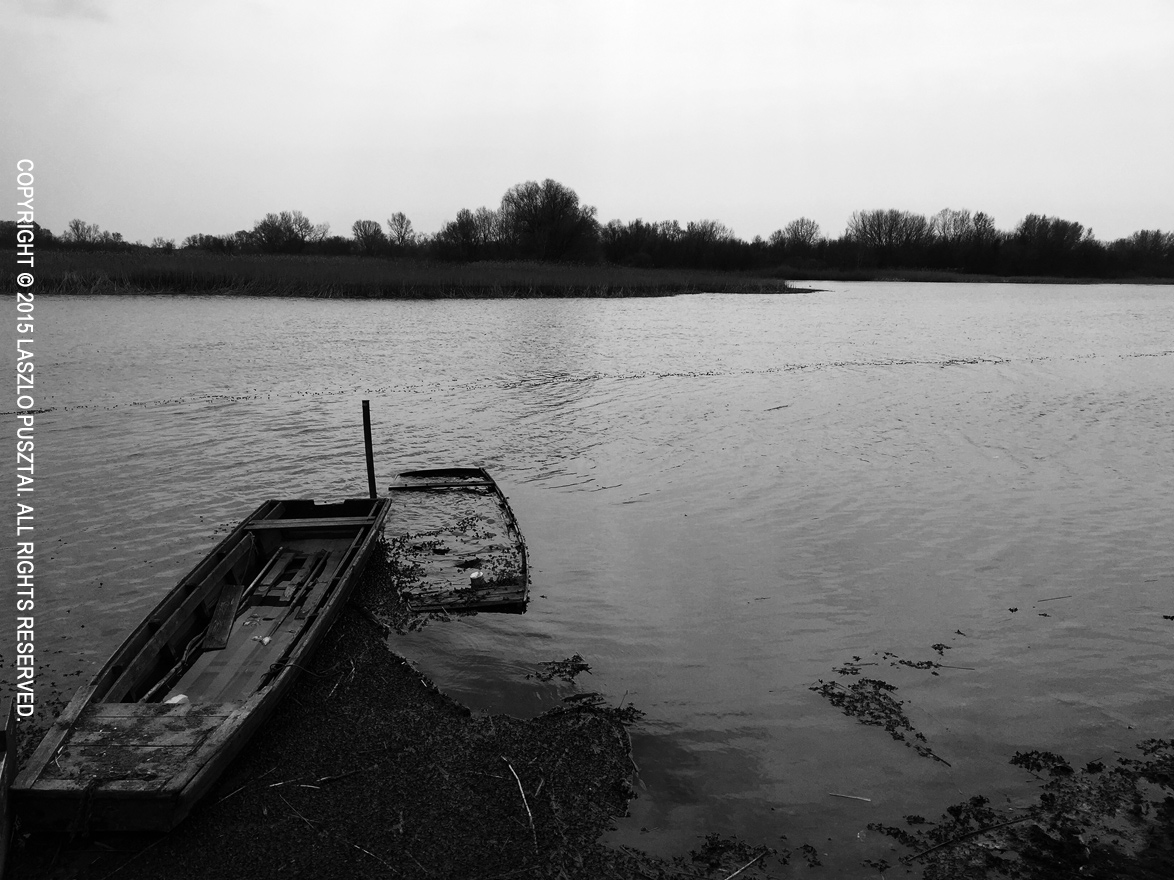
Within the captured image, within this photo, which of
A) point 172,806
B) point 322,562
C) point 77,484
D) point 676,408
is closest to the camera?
point 172,806

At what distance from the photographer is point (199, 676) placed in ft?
18.2

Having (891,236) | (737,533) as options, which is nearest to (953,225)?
(891,236)

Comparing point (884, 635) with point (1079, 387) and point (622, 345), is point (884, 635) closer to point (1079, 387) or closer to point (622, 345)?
point (1079, 387)

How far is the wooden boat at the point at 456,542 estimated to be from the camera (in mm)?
7055

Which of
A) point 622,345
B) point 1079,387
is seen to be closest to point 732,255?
point 622,345

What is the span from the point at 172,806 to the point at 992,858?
421 cm

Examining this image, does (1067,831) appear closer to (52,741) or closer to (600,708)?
(600,708)

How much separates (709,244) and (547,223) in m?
20.4

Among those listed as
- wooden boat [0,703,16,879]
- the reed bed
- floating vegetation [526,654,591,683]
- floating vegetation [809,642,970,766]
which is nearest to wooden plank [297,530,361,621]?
floating vegetation [526,654,591,683]

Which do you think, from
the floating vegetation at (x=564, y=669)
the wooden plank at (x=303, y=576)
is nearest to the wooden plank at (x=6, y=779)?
the wooden plank at (x=303, y=576)

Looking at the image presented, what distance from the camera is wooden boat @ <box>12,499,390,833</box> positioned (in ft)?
12.9

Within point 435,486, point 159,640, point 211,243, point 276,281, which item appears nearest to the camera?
Result: point 159,640

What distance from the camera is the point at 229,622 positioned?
6160 mm

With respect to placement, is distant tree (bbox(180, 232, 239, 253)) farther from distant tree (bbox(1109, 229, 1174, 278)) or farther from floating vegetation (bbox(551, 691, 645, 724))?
distant tree (bbox(1109, 229, 1174, 278))
